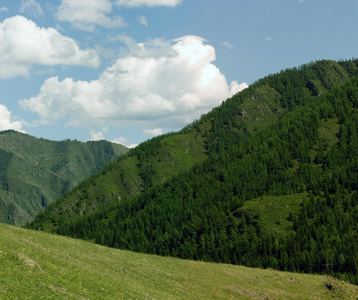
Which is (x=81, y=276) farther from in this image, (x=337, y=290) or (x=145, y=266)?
(x=337, y=290)

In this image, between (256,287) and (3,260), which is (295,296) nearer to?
(256,287)

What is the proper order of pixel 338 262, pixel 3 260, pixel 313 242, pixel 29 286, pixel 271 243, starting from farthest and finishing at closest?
pixel 271 243, pixel 313 242, pixel 338 262, pixel 3 260, pixel 29 286

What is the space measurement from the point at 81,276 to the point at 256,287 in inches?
1186

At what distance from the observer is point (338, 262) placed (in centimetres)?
12925

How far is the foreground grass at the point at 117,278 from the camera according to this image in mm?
25219

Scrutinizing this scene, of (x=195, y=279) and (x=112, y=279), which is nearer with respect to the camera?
(x=112, y=279)

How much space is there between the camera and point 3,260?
26.6 m

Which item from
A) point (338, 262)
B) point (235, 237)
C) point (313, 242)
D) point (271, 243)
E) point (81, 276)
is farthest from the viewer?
point (235, 237)

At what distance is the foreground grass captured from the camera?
993 inches

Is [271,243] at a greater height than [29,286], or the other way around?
[29,286]

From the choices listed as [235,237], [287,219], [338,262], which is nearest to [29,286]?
[338,262]

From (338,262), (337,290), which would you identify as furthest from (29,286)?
(338,262)

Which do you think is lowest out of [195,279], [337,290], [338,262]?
[338,262]

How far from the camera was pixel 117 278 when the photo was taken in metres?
35.9
